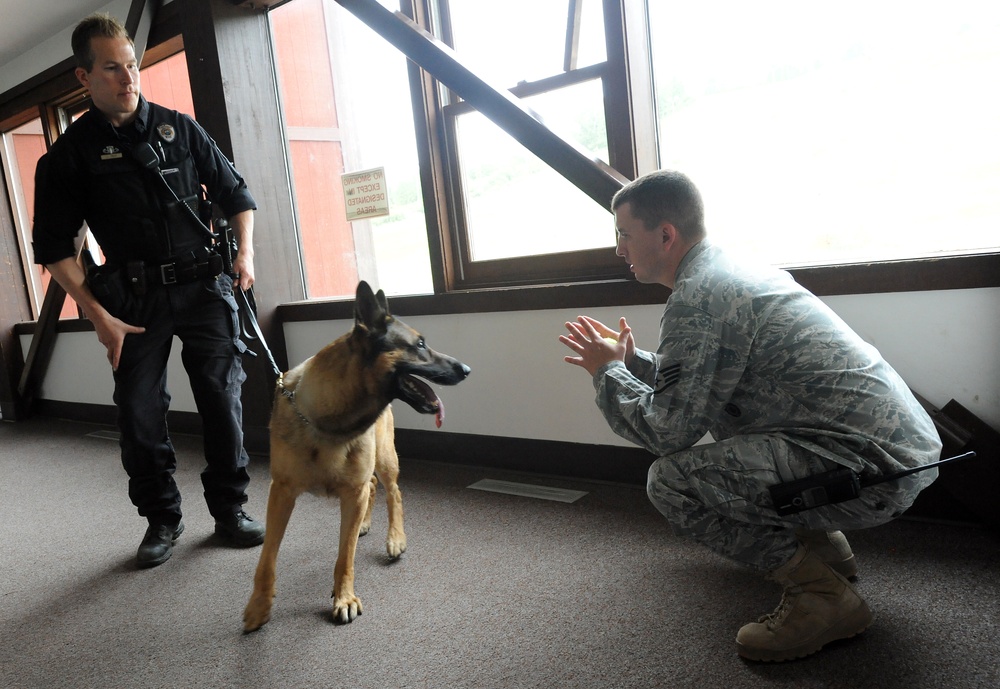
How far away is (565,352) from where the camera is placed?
2850mm

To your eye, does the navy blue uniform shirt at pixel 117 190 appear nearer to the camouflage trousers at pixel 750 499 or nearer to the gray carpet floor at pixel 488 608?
the gray carpet floor at pixel 488 608

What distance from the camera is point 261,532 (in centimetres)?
256

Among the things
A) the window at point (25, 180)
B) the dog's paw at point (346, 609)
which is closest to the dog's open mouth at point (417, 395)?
the dog's paw at point (346, 609)

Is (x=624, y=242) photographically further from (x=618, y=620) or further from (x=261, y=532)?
(x=261, y=532)

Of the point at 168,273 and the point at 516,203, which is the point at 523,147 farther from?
the point at 168,273

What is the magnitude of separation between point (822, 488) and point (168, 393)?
218 cm

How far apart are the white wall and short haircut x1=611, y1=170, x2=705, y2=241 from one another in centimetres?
88

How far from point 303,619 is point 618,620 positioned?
34.3 inches

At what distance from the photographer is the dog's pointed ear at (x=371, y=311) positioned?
1889 millimetres

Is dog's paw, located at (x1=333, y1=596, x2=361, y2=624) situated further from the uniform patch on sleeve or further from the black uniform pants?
the uniform patch on sleeve

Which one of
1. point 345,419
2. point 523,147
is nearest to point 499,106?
point 523,147

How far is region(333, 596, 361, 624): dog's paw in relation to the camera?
1895 mm

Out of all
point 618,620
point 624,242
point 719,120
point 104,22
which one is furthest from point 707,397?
point 104,22

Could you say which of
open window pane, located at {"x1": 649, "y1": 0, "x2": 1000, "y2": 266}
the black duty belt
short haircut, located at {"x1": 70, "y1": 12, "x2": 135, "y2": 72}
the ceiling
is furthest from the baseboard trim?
the ceiling
